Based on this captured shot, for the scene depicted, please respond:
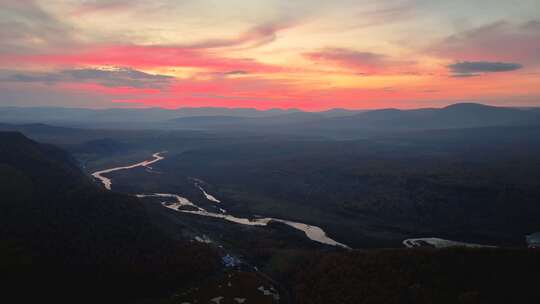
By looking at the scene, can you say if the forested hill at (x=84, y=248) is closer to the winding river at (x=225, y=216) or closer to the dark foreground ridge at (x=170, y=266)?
the dark foreground ridge at (x=170, y=266)

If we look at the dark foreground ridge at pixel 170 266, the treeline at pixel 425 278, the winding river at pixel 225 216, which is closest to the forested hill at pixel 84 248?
the dark foreground ridge at pixel 170 266

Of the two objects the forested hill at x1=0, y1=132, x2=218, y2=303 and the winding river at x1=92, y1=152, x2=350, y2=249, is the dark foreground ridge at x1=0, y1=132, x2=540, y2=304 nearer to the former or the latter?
the forested hill at x1=0, y1=132, x2=218, y2=303

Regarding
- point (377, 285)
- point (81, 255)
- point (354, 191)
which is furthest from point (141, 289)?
point (354, 191)

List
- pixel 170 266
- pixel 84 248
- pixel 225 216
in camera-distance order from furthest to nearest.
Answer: pixel 225 216, pixel 84 248, pixel 170 266

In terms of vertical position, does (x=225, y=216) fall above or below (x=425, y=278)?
below

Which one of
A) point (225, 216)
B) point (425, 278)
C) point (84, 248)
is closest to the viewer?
point (425, 278)

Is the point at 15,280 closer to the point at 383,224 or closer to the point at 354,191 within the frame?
the point at 383,224

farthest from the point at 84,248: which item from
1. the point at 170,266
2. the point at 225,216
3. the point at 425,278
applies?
the point at 425,278

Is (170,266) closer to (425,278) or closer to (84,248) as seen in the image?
(84,248)
